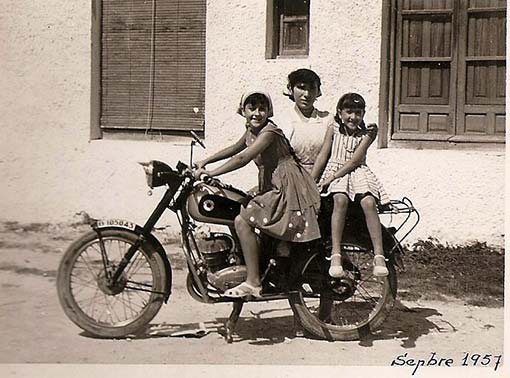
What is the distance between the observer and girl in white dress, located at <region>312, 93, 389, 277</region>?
423 centimetres

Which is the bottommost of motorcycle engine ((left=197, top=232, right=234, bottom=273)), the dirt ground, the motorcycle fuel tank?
the dirt ground

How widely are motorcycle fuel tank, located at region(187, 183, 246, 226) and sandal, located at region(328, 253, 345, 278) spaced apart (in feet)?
1.96

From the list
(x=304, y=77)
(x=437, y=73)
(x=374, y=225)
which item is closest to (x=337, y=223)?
(x=374, y=225)

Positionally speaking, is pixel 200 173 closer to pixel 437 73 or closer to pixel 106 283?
pixel 106 283

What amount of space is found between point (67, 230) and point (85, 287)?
40.9 inches

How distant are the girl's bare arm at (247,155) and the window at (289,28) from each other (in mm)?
1823

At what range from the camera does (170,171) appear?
13.7 feet

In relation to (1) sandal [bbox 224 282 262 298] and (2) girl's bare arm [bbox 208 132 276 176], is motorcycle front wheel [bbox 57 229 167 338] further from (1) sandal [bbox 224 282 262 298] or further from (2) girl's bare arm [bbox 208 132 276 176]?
(2) girl's bare arm [bbox 208 132 276 176]

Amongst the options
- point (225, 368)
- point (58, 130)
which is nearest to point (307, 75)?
point (225, 368)

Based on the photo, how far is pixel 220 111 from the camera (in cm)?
581

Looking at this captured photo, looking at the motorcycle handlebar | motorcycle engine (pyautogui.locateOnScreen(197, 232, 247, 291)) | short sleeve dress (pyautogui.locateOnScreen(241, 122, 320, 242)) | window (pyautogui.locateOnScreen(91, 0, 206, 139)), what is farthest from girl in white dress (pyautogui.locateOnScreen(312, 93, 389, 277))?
window (pyautogui.locateOnScreen(91, 0, 206, 139))

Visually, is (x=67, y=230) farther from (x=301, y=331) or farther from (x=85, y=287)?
(x=301, y=331)

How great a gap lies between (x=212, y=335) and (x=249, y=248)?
0.57m

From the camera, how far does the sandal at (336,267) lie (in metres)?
4.18
